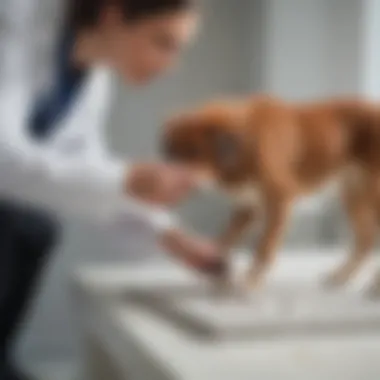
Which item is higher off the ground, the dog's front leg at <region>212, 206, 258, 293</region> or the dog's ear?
the dog's ear

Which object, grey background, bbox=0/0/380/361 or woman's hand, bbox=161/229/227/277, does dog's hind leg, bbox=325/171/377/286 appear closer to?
woman's hand, bbox=161/229/227/277

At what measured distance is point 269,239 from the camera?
2.27 ft

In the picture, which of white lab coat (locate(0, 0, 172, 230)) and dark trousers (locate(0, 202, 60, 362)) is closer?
white lab coat (locate(0, 0, 172, 230))

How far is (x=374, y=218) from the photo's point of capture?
73cm

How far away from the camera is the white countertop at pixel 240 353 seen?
1.53 feet

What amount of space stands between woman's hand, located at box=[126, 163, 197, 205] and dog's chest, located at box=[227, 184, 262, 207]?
33 mm

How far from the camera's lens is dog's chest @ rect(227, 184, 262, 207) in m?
0.69

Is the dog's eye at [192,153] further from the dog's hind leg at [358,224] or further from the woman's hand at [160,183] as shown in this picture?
the dog's hind leg at [358,224]

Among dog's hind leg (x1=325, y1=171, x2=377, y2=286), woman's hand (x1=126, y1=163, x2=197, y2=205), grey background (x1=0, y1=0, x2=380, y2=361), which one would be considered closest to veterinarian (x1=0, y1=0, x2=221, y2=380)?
woman's hand (x1=126, y1=163, x2=197, y2=205)

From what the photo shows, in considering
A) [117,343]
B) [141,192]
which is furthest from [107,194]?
[117,343]

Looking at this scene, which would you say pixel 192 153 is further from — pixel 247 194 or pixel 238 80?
pixel 238 80

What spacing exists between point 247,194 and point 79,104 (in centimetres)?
25

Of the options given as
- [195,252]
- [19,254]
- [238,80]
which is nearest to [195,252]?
[195,252]

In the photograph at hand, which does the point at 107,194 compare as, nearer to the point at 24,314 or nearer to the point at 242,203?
the point at 242,203
